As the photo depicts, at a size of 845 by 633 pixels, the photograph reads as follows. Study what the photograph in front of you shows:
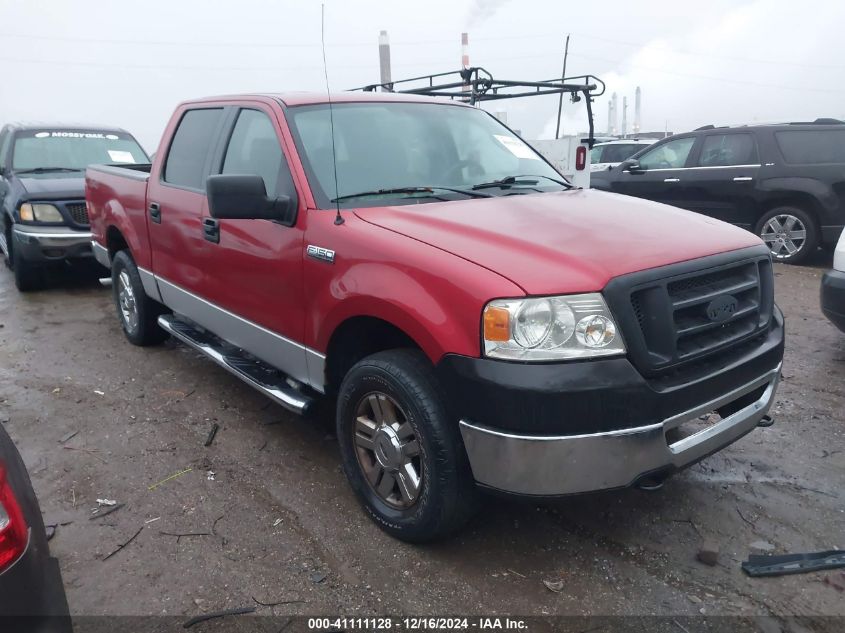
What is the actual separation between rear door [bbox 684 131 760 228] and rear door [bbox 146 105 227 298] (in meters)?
7.07

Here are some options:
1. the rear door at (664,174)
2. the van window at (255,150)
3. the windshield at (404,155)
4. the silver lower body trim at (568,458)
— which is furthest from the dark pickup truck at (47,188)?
the rear door at (664,174)

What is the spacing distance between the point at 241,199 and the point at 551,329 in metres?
1.57

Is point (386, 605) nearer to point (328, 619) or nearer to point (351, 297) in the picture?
point (328, 619)

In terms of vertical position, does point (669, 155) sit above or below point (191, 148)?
below

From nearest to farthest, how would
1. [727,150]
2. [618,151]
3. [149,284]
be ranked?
[149,284] → [727,150] → [618,151]

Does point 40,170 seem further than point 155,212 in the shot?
Yes

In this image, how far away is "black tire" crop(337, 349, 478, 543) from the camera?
8.36ft

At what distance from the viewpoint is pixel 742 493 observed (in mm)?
3264

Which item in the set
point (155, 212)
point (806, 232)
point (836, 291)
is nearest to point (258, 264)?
point (155, 212)

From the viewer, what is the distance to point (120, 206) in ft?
17.3

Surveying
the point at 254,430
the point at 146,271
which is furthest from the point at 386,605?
the point at 146,271

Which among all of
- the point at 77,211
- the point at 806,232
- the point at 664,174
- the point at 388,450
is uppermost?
the point at 664,174

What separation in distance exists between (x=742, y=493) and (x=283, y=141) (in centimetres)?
285

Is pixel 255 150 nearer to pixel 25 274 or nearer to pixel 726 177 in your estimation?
pixel 25 274
